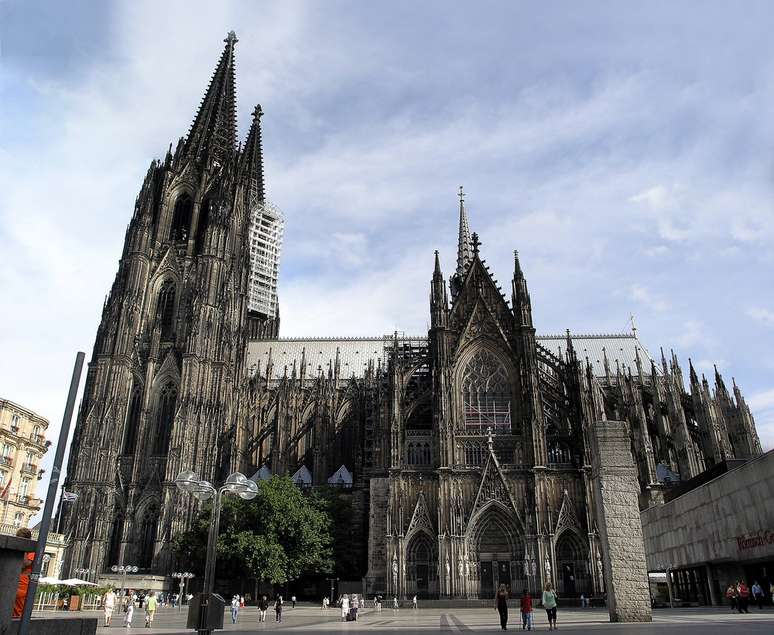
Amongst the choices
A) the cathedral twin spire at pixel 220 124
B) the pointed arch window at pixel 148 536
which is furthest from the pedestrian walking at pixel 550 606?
the cathedral twin spire at pixel 220 124

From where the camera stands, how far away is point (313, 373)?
6488 centimetres

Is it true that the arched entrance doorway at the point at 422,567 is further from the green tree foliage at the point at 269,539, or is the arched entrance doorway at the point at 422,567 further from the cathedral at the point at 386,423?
the green tree foliage at the point at 269,539

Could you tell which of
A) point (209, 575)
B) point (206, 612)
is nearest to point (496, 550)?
point (209, 575)

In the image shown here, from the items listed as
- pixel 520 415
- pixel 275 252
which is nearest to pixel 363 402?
pixel 520 415

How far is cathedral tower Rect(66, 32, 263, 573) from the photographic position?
4534 centimetres

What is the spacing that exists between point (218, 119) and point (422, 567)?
50463 millimetres

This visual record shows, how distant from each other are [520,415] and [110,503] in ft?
98.8

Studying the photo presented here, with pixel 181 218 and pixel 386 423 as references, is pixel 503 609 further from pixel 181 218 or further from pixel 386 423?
pixel 181 218

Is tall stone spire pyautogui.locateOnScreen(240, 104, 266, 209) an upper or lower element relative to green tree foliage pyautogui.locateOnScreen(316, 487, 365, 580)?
upper

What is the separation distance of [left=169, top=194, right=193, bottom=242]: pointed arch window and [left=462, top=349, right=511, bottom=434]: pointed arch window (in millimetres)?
30631

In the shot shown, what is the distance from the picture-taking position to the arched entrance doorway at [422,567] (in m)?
38.0

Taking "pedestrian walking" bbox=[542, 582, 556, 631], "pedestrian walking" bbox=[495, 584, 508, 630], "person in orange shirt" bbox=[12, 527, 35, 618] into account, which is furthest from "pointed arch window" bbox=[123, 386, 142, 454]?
"person in orange shirt" bbox=[12, 527, 35, 618]

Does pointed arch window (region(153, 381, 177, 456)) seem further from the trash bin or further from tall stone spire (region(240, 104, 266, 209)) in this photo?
the trash bin

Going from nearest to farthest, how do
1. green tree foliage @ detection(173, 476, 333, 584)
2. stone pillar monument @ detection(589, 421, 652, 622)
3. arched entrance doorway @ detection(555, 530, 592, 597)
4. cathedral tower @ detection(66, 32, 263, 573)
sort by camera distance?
stone pillar monument @ detection(589, 421, 652, 622), arched entrance doorway @ detection(555, 530, 592, 597), green tree foliage @ detection(173, 476, 333, 584), cathedral tower @ detection(66, 32, 263, 573)
